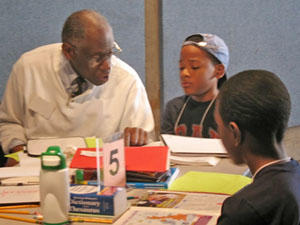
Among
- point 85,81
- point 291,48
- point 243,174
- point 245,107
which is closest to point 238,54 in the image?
point 291,48

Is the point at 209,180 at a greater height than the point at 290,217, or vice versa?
the point at 290,217

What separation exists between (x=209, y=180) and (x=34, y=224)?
2.07ft

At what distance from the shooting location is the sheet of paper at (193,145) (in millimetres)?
2008

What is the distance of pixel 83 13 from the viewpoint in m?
2.41

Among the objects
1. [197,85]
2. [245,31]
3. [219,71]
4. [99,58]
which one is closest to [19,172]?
[99,58]

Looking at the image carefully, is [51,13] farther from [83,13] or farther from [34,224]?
[34,224]

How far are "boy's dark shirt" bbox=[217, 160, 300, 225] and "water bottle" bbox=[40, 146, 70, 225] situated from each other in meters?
0.39

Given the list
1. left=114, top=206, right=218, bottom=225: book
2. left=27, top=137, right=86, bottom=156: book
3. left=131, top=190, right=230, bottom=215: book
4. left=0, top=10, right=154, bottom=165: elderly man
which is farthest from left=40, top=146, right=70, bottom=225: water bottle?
left=0, top=10, right=154, bottom=165: elderly man

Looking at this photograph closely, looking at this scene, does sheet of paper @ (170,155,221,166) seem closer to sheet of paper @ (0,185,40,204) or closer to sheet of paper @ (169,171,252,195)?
sheet of paper @ (169,171,252,195)

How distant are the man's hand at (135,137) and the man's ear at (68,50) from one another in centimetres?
55

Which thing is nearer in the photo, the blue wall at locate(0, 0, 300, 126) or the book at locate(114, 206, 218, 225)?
the book at locate(114, 206, 218, 225)

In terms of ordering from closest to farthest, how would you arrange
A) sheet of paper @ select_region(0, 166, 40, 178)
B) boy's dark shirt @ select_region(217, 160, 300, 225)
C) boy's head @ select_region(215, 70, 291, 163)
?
boy's dark shirt @ select_region(217, 160, 300, 225), boy's head @ select_region(215, 70, 291, 163), sheet of paper @ select_region(0, 166, 40, 178)

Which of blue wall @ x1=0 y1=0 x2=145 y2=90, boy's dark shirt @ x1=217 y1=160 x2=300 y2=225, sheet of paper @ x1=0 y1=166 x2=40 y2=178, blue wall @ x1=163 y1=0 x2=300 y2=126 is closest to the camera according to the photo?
boy's dark shirt @ x1=217 y1=160 x2=300 y2=225

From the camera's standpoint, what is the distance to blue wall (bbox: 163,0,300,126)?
3.60 m
